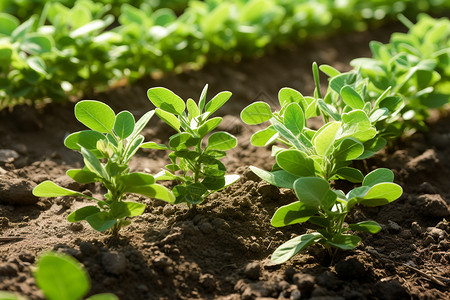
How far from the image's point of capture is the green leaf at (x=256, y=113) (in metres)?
2.25

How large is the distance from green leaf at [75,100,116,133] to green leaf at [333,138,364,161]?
0.91 m

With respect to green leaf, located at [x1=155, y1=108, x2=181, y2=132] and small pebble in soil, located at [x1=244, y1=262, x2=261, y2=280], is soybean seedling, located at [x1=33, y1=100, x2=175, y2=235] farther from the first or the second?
small pebble in soil, located at [x1=244, y1=262, x2=261, y2=280]

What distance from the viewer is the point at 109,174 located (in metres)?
1.98

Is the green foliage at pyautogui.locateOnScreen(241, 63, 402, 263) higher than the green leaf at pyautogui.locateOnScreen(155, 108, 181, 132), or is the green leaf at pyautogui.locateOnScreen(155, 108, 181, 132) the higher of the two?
the green leaf at pyautogui.locateOnScreen(155, 108, 181, 132)

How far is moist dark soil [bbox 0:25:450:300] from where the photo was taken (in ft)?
6.29

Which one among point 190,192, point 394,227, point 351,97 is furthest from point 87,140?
point 394,227

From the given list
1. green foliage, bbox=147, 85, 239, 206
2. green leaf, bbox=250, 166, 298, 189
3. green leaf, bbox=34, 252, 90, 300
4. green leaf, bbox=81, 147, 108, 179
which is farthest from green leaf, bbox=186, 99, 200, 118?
green leaf, bbox=34, 252, 90, 300

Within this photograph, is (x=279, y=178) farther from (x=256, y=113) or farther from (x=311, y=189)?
(x=256, y=113)

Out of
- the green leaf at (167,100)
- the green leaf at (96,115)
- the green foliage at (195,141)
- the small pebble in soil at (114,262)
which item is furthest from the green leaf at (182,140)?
the small pebble in soil at (114,262)

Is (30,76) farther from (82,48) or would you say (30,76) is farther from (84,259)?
(84,259)

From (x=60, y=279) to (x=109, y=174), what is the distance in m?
0.66

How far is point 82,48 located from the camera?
132 inches

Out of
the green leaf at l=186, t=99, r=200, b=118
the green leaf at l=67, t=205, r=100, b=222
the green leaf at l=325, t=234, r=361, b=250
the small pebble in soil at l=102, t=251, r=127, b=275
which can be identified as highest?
the green leaf at l=186, t=99, r=200, b=118

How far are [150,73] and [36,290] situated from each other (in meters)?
2.46
